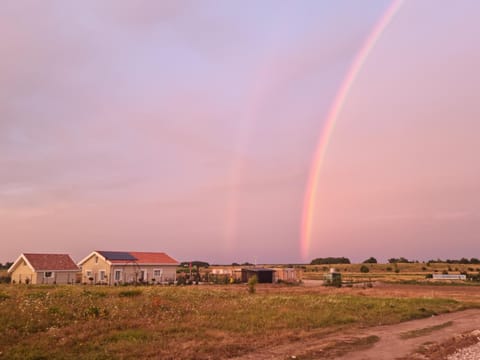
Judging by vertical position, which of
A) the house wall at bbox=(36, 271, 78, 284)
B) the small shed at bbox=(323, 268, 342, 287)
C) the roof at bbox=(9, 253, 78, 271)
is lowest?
the small shed at bbox=(323, 268, 342, 287)

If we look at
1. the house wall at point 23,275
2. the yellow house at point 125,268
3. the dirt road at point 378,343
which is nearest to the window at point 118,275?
the yellow house at point 125,268

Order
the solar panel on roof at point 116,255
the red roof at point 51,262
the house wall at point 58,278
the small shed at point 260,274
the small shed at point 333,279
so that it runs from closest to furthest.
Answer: the house wall at point 58,278 → the red roof at point 51,262 → the solar panel on roof at point 116,255 → the small shed at point 333,279 → the small shed at point 260,274

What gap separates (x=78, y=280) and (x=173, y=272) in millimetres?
13897

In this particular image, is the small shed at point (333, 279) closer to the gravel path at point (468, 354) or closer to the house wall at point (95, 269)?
the house wall at point (95, 269)

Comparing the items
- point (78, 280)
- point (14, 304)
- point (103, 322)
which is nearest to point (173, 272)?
point (78, 280)

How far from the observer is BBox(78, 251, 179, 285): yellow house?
5781 cm

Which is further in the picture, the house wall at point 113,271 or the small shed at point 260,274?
the small shed at point 260,274

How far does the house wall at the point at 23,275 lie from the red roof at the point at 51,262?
1101 mm

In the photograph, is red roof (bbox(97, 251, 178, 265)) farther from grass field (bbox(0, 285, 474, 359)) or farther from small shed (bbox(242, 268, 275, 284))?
grass field (bbox(0, 285, 474, 359))

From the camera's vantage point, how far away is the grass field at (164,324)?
14.0 m

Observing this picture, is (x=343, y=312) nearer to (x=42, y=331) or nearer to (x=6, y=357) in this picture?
(x=42, y=331)

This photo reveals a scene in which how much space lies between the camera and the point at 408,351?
50.9ft

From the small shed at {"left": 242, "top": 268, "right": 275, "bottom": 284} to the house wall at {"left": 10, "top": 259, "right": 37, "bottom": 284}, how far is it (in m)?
30.8

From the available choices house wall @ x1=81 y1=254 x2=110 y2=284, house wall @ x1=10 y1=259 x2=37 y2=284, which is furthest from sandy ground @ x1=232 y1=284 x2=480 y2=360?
house wall @ x1=10 y1=259 x2=37 y2=284
